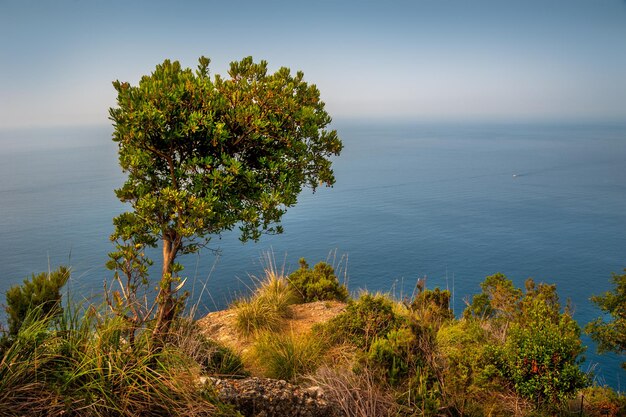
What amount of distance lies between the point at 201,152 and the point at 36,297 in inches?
128

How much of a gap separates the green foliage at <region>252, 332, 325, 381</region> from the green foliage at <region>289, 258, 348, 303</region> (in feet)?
17.7

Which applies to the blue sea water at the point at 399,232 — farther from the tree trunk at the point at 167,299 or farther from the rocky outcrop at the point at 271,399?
the rocky outcrop at the point at 271,399

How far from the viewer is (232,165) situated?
20.7 ft

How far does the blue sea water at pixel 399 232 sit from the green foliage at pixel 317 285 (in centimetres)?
875

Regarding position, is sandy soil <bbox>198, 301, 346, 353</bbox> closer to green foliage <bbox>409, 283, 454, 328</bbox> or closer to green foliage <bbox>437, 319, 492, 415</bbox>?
green foliage <bbox>409, 283, 454, 328</bbox>

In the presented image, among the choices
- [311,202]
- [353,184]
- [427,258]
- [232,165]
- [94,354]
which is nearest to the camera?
[94,354]

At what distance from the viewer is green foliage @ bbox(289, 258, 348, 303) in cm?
1402

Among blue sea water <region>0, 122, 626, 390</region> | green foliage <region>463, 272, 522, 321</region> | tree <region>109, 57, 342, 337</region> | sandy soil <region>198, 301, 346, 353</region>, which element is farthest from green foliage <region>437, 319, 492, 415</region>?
blue sea water <region>0, 122, 626, 390</region>

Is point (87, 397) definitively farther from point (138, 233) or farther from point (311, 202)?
point (311, 202)

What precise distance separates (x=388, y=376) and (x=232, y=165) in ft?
14.8

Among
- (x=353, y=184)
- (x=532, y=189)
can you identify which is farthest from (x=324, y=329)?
(x=532, y=189)

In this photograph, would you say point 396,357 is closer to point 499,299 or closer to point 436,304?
point 436,304

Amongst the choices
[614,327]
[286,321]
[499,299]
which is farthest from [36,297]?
[614,327]

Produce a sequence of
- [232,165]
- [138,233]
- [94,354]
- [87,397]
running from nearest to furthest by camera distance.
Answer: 1. [87,397]
2. [94,354]
3. [232,165]
4. [138,233]
